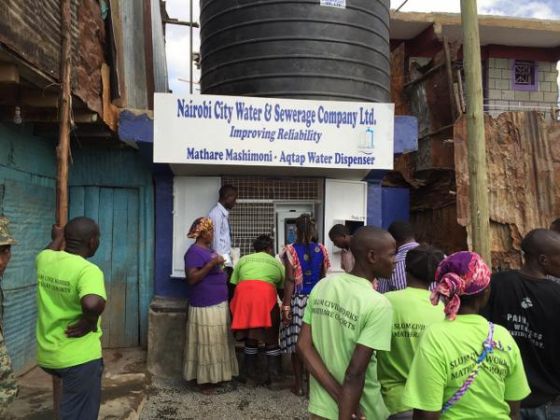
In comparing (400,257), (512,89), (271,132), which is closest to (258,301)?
(400,257)

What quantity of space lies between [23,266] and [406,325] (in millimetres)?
4392

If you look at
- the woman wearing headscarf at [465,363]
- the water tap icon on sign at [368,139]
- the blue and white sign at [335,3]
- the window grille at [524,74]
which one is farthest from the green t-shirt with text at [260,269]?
the window grille at [524,74]

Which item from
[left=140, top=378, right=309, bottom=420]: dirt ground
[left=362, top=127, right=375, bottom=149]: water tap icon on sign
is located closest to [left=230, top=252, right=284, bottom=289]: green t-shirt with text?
[left=140, top=378, right=309, bottom=420]: dirt ground

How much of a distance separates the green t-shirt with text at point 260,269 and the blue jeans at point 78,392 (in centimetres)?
240

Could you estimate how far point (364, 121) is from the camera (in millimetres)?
5645

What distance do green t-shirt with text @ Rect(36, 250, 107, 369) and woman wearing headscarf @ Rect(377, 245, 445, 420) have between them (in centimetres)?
164

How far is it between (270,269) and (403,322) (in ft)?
9.57

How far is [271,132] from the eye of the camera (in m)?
5.48

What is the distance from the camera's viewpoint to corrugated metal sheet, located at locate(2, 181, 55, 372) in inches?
200

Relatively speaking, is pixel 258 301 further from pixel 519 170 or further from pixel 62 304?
pixel 519 170

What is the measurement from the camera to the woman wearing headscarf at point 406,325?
248 cm

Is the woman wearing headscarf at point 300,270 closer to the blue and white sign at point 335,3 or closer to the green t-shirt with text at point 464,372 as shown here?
the blue and white sign at point 335,3

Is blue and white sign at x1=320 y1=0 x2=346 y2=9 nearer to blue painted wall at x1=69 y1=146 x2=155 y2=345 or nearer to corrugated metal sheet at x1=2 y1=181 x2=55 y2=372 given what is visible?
blue painted wall at x1=69 y1=146 x2=155 y2=345

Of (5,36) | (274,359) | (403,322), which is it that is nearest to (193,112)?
(5,36)
